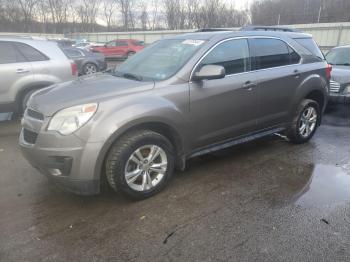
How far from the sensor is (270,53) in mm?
4656

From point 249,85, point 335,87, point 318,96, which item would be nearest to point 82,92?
point 249,85

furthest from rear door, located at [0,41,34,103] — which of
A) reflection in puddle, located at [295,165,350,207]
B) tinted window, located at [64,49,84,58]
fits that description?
tinted window, located at [64,49,84,58]

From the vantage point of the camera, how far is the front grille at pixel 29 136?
3338 millimetres

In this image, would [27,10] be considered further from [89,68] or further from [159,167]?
[159,167]

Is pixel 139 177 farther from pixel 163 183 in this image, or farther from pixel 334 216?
pixel 334 216

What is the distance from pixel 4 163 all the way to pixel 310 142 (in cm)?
481

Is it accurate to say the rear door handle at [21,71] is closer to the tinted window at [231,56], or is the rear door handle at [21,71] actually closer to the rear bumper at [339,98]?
the tinted window at [231,56]

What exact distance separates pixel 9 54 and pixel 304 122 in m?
5.57

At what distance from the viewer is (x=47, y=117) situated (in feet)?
10.6

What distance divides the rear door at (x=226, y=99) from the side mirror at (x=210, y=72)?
107mm

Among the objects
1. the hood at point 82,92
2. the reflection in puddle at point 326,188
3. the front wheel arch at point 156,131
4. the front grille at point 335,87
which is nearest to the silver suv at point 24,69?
the hood at point 82,92

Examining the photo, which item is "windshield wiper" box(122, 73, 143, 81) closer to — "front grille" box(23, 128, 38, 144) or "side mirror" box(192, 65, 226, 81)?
"side mirror" box(192, 65, 226, 81)

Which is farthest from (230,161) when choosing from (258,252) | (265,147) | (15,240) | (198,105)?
(15,240)

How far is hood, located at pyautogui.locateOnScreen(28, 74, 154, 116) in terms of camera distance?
10.8 ft
